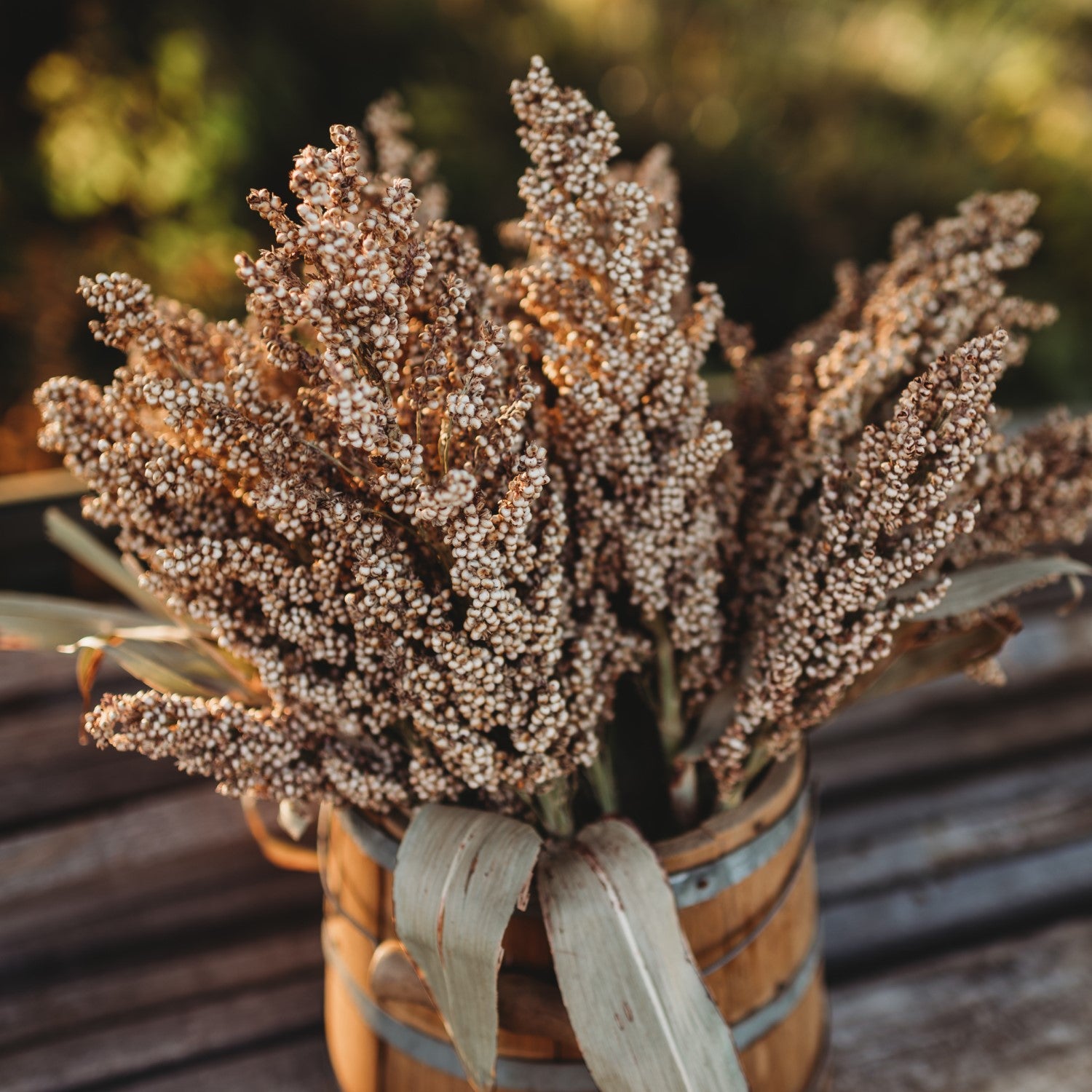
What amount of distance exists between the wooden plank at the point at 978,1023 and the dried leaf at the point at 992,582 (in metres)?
0.60

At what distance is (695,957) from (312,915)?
0.64 meters

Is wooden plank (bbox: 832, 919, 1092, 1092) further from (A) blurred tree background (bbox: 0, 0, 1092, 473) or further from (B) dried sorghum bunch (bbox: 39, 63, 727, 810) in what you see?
(A) blurred tree background (bbox: 0, 0, 1092, 473)

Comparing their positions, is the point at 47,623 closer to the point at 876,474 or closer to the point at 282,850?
the point at 282,850

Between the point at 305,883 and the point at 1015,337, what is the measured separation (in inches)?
40.1

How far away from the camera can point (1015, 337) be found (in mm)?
820

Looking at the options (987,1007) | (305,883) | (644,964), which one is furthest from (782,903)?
(305,883)

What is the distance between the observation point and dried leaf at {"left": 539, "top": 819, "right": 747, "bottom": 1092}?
1.77ft

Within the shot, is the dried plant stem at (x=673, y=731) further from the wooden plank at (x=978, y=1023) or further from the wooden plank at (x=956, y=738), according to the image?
the wooden plank at (x=956, y=738)

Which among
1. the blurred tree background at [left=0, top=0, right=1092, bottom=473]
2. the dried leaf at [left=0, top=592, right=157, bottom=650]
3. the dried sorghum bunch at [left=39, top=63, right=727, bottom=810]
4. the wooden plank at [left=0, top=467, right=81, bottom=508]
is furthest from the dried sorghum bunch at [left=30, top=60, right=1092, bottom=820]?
the blurred tree background at [left=0, top=0, right=1092, bottom=473]

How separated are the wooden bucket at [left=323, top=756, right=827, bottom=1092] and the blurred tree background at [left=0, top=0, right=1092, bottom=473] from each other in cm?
169

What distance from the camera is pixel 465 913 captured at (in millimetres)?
552

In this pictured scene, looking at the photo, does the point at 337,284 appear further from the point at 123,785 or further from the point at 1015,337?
the point at 123,785

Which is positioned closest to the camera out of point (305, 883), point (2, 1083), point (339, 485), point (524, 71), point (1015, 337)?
point (339, 485)

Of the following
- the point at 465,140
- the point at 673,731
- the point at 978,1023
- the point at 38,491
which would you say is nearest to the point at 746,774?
the point at 673,731
